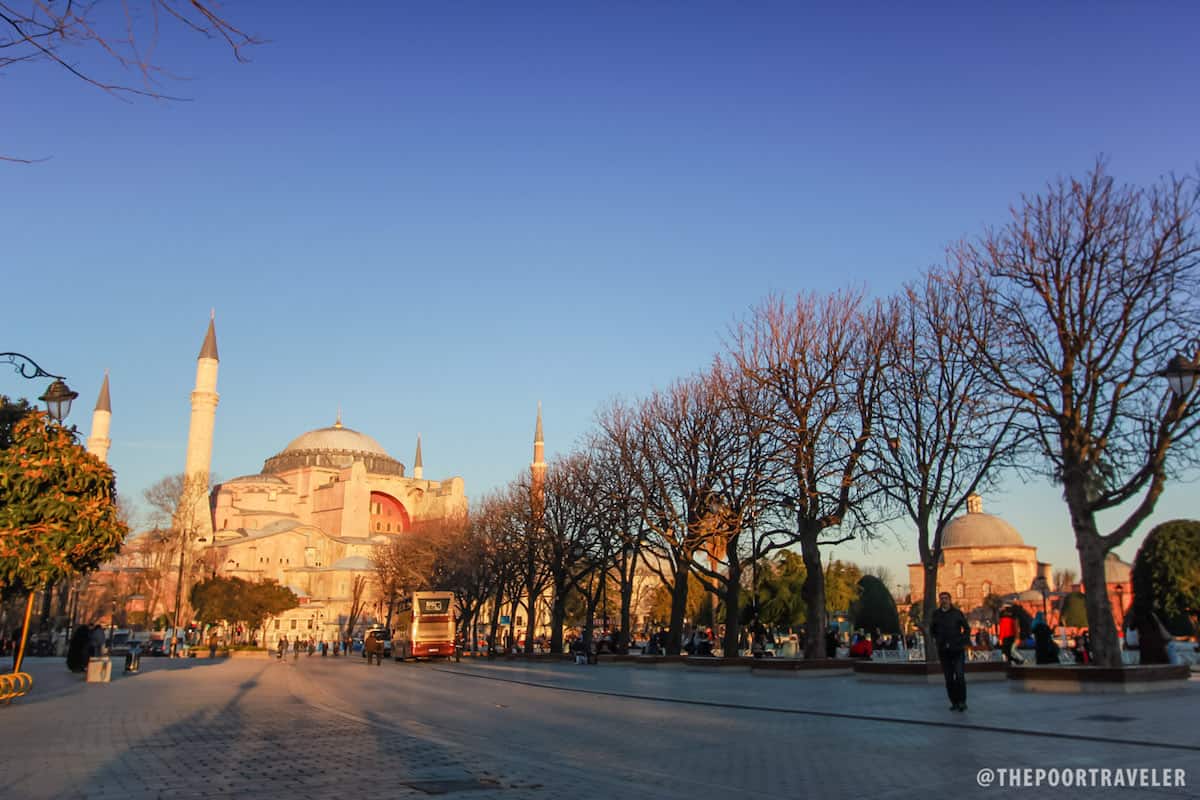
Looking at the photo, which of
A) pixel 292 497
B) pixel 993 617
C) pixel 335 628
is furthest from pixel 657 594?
pixel 292 497

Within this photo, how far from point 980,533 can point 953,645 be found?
79.2m

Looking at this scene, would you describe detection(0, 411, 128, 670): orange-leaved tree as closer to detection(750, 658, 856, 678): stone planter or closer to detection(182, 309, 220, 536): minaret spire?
detection(750, 658, 856, 678): stone planter

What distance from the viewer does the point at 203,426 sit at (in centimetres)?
8106

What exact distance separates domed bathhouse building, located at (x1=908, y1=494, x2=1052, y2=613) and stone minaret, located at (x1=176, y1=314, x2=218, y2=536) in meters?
64.8

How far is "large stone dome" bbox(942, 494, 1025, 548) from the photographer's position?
84.7 m

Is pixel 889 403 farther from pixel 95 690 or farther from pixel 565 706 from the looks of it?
pixel 95 690

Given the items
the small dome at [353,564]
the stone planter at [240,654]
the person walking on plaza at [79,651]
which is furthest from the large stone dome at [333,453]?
the person walking on plaza at [79,651]

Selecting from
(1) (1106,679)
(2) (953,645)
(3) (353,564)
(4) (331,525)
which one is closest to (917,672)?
(1) (1106,679)

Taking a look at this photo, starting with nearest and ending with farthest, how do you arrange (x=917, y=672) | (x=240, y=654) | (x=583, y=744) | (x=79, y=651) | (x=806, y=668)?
(x=583, y=744)
(x=917, y=672)
(x=806, y=668)
(x=79, y=651)
(x=240, y=654)

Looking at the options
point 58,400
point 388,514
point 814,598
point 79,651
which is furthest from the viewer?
point 388,514

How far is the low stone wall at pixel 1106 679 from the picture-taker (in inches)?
599

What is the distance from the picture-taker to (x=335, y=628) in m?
96.9

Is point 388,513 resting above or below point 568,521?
above

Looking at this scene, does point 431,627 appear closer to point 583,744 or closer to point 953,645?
point 953,645
